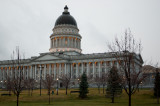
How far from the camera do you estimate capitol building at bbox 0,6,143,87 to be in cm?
9106

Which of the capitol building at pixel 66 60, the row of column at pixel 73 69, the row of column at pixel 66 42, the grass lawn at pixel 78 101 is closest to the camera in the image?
the grass lawn at pixel 78 101

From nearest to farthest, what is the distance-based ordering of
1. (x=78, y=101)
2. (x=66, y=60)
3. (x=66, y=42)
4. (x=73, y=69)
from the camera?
(x=78, y=101), (x=66, y=60), (x=73, y=69), (x=66, y=42)

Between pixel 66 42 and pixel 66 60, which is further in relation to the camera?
pixel 66 42

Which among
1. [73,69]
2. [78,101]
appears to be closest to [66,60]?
[73,69]

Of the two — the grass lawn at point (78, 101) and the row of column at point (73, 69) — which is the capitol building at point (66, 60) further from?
the grass lawn at point (78, 101)

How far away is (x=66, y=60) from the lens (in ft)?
317

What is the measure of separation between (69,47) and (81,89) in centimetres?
6425

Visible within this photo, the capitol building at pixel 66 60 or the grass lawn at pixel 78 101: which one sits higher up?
the capitol building at pixel 66 60

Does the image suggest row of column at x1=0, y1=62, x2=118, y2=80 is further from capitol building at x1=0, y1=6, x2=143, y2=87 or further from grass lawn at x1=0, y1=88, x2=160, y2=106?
grass lawn at x1=0, y1=88, x2=160, y2=106

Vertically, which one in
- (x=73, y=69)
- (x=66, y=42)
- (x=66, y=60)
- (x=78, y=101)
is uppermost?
(x=66, y=42)

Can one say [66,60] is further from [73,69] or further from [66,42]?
[66,42]

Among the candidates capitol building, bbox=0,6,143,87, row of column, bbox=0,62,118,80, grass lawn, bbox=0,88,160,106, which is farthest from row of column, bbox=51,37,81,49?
grass lawn, bbox=0,88,160,106

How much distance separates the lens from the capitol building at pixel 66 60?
9106cm

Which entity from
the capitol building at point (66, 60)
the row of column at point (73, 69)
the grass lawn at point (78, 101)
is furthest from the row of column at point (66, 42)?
the grass lawn at point (78, 101)
